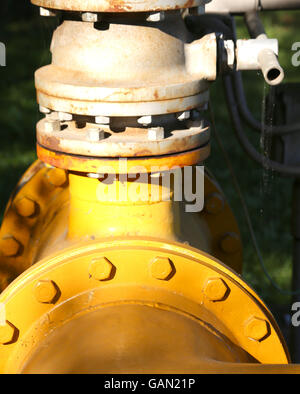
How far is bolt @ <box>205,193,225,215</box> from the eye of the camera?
58.6 inches

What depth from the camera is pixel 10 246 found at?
1.48 metres

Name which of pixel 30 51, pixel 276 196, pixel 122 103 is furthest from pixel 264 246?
pixel 30 51

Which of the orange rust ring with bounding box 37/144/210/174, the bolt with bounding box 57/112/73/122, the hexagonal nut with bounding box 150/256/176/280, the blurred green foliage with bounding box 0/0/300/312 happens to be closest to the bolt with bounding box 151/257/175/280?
the hexagonal nut with bounding box 150/256/176/280

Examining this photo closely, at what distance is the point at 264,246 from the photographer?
2.73m

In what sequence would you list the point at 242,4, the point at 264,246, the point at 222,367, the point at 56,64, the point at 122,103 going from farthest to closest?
the point at 264,246
the point at 242,4
the point at 56,64
the point at 122,103
the point at 222,367

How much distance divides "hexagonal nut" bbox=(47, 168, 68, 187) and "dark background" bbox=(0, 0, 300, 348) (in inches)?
12.2

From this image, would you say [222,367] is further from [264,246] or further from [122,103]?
[264,246]

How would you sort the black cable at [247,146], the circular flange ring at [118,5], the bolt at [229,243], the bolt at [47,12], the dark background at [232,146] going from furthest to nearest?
1. the dark background at [232,146]
2. the black cable at [247,146]
3. the bolt at [229,243]
4. the bolt at [47,12]
5. the circular flange ring at [118,5]

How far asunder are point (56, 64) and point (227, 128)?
277 cm

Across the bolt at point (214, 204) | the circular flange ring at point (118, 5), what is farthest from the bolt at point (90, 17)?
the bolt at point (214, 204)

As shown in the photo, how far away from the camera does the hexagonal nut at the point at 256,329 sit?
3.44ft

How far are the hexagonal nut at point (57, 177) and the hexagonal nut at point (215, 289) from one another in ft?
1.93

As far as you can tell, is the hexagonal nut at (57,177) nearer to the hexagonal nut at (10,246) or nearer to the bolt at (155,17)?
the hexagonal nut at (10,246)

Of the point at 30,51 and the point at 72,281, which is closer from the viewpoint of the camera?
the point at 72,281
